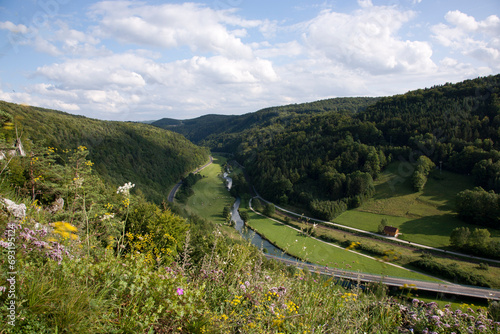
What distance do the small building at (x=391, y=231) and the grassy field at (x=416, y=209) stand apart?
4.06 feet

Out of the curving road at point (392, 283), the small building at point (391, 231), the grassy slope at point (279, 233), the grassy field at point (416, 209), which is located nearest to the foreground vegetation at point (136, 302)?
the curving road at point (392, 283)

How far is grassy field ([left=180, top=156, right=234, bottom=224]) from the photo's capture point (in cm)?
5545

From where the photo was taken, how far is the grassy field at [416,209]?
41500 millimetres

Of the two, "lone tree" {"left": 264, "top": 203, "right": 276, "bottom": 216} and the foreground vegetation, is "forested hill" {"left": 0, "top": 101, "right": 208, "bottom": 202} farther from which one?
the foreground vegetation

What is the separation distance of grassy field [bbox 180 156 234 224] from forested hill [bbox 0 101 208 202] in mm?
8757

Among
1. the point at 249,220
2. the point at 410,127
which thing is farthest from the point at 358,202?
the point at 410,127

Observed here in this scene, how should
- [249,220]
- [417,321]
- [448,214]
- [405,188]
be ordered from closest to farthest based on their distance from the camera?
1. [417,321]
2. [448,214]
3. [249,220]
4. [405,188]

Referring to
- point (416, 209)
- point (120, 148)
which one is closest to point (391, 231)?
point (416, 209)

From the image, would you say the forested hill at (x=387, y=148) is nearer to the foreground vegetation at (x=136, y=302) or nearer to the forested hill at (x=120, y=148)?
the forested hill at (x=120, y=148)

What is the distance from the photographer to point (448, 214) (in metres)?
45.3

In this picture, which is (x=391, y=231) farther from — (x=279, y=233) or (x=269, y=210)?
(x=269, y=210)

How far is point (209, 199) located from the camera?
6662cm

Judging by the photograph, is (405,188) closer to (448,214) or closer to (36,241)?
(448,214)

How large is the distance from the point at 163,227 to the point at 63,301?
39.7 ft
